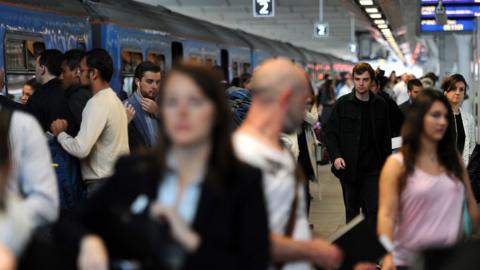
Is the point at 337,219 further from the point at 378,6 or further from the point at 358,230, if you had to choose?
the point at 378,6

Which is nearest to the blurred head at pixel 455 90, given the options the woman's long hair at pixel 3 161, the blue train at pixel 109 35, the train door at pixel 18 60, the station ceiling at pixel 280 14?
the blue train at pixel 109 35

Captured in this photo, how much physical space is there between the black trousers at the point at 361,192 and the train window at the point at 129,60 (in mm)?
5316

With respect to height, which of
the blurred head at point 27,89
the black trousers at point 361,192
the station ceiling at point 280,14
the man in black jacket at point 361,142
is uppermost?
the station ceiling at point 280,14

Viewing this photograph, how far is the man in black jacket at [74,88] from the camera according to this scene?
23.6ft

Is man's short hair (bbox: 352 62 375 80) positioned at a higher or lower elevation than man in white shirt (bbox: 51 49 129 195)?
higher

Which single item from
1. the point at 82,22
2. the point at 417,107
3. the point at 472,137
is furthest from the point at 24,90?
the point at 417,107

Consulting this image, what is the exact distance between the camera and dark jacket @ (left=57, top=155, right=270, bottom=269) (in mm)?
2734

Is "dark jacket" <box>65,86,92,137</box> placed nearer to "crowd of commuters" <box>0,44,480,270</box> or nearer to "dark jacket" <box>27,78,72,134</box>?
"dark jacket" <box>27,78,72,134</box>

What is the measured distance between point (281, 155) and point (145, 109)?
412 centimetres

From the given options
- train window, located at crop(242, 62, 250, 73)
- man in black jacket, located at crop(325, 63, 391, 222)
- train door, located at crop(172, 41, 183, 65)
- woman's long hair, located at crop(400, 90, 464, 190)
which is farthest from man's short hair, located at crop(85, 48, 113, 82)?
train window, located at crop(242, 62, 250, 73)

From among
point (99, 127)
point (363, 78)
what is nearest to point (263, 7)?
point (363, 78)

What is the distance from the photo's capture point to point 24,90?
30.8 ft

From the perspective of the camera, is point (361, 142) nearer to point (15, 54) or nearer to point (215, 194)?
point (15, 54)

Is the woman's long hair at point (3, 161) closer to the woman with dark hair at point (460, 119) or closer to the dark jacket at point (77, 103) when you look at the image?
the dark jacket at point (77, 103)
